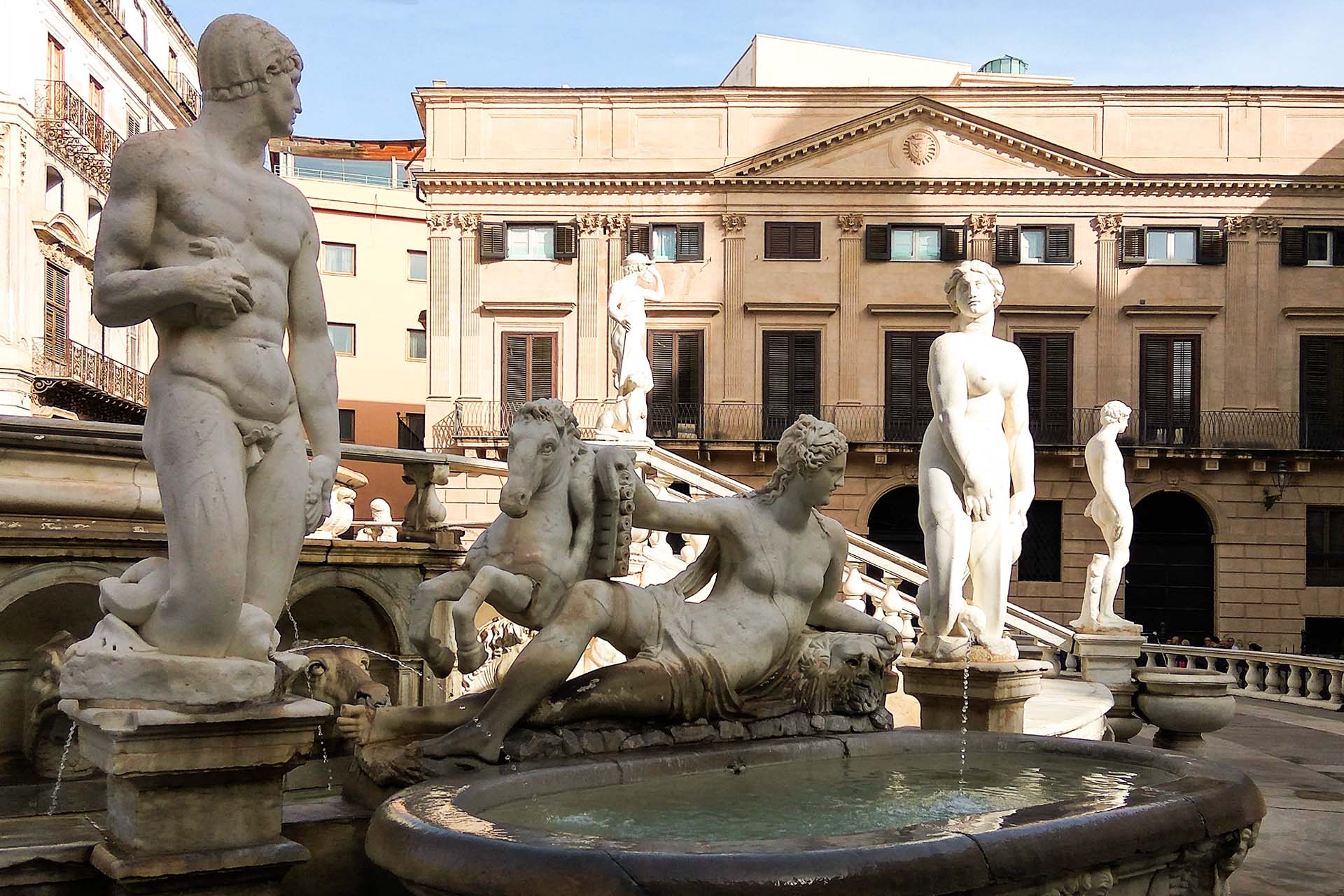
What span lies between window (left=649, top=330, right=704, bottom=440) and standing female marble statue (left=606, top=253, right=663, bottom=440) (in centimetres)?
1184

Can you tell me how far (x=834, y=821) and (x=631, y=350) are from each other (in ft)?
46.6

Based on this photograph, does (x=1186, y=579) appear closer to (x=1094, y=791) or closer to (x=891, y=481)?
(x=891, y=481)

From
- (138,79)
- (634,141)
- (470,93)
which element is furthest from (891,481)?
(138,79)

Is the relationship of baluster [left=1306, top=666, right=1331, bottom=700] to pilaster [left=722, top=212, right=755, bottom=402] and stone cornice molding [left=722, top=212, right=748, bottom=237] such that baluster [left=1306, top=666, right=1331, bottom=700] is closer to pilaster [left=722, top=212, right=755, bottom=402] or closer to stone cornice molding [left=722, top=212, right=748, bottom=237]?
pilaster [left=722, top=212, right=755, bottom=402]

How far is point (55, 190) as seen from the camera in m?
27.2

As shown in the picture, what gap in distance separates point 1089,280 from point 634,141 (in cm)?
1062

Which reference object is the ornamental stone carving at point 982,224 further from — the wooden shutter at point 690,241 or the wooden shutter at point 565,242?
the wooden shutter at point 565,242

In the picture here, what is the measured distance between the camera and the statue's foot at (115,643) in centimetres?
299

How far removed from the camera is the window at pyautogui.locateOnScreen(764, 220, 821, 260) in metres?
30.0

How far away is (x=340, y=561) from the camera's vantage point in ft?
21.1

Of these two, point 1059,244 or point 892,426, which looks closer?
point 892,426

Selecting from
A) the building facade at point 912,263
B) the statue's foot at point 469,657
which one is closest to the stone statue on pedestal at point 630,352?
the building facade at point 912,263

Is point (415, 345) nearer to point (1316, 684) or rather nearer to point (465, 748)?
point (1316, 684)

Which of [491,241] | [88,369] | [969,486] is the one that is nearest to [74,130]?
[88,369]
